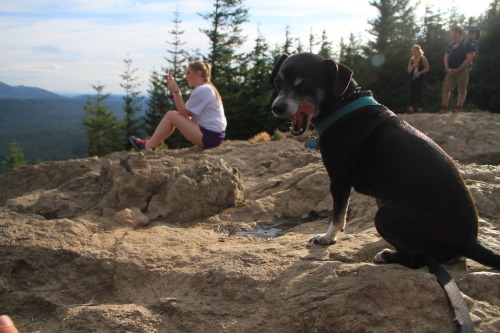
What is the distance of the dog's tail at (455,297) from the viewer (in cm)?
204

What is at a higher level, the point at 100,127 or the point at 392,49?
the point at 392,49

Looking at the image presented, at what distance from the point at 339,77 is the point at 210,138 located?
580 cm

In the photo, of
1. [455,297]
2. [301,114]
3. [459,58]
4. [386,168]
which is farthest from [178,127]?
[459,58]

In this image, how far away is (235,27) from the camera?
3400cm

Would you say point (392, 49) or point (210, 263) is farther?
point (392, 49)

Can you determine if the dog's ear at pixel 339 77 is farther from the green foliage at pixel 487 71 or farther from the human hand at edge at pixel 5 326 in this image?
the green foliage at pixel 487 71

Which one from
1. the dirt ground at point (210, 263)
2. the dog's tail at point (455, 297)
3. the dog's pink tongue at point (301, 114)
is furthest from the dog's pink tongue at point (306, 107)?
the dog's tail at point (455, 297)

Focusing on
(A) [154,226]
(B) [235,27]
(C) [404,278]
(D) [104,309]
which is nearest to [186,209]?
(A) [154,226]

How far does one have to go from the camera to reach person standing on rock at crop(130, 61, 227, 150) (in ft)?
27.6

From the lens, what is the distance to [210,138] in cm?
880

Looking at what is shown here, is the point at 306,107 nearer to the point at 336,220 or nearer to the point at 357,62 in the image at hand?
the point at 336,220

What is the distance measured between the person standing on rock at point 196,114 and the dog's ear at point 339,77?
17.5 ft

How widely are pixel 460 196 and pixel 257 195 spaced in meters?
3.38

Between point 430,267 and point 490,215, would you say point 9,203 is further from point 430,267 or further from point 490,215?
point 490,215
